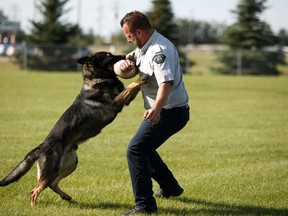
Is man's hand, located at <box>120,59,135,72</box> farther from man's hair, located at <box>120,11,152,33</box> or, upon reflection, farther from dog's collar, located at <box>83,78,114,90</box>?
dog's collar, located at <box>83,78,114,90</box>

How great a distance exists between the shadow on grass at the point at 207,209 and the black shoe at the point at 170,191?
0.50 ft

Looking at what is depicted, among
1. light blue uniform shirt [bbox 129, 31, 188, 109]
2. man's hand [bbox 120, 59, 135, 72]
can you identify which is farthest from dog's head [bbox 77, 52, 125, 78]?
man's hand [bbox 120, 59, 135, 72]

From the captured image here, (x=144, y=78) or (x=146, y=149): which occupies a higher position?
(x=144, y=78)

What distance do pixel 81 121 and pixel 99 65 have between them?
830 mm

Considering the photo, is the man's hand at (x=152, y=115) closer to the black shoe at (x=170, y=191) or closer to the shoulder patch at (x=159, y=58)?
the shoulder patch at (x=159, y=58)

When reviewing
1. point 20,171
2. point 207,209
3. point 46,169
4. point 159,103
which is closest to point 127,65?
point 159,103

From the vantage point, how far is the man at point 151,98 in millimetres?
4961

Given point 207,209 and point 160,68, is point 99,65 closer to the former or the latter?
point 160,68

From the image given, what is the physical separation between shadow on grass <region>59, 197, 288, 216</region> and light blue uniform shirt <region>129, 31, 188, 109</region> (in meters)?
1.22

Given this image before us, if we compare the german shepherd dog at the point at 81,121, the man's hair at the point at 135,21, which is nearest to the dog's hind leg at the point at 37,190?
the german shepherd dog at the point at 81,121

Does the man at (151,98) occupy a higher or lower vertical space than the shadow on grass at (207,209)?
higher

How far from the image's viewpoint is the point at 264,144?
1030cm

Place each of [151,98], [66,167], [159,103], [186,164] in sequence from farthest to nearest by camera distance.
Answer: [186,164] → [66,167] → [151,98] → [159,103]

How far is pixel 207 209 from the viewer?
5.81m
